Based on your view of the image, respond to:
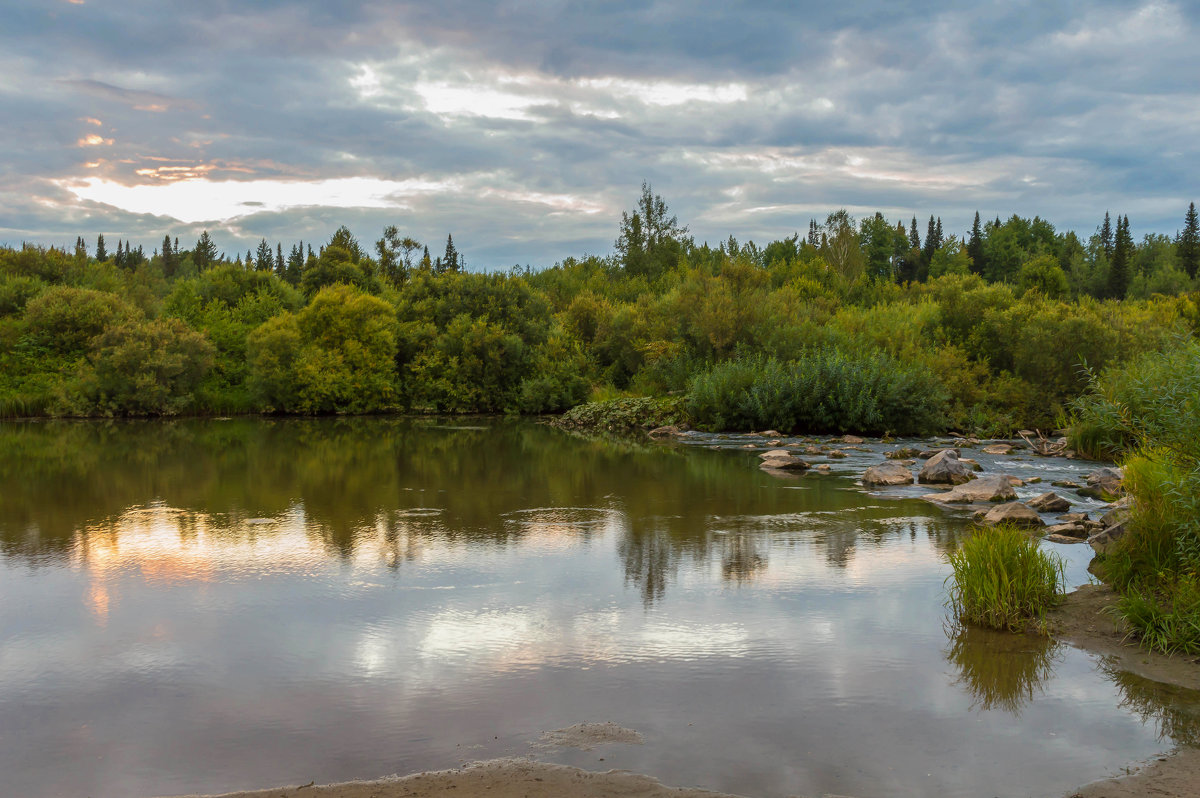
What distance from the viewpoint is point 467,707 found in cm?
623

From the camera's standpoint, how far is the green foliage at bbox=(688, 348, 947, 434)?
92.9ft

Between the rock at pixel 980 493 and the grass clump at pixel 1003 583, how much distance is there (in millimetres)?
6928

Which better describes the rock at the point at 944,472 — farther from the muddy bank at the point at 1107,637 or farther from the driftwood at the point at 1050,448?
the muddy bank at the point at 1107,637

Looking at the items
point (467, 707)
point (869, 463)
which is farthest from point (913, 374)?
point (467, 707)

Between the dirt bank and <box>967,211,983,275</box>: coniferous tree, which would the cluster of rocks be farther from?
<box>967,211,983,275</box>: coniferous tree

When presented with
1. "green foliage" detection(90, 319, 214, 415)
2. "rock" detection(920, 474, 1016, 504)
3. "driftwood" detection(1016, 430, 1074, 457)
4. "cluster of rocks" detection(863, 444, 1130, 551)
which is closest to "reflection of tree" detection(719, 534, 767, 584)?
"cluster of rocks" detection(863, 444, 1130, 551)

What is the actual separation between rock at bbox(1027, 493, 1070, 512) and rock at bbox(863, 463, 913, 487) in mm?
3333

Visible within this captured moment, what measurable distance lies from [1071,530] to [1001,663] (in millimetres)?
6182

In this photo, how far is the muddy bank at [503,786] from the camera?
486 centimetres

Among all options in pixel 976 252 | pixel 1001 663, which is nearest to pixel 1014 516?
pixel 1001 663

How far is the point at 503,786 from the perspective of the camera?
16.2ft

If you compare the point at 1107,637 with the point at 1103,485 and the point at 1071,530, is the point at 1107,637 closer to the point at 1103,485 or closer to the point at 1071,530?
the point at 1071,530

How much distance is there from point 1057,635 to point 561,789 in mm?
5530

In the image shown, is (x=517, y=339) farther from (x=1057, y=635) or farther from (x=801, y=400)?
(x=1057, y=635)
